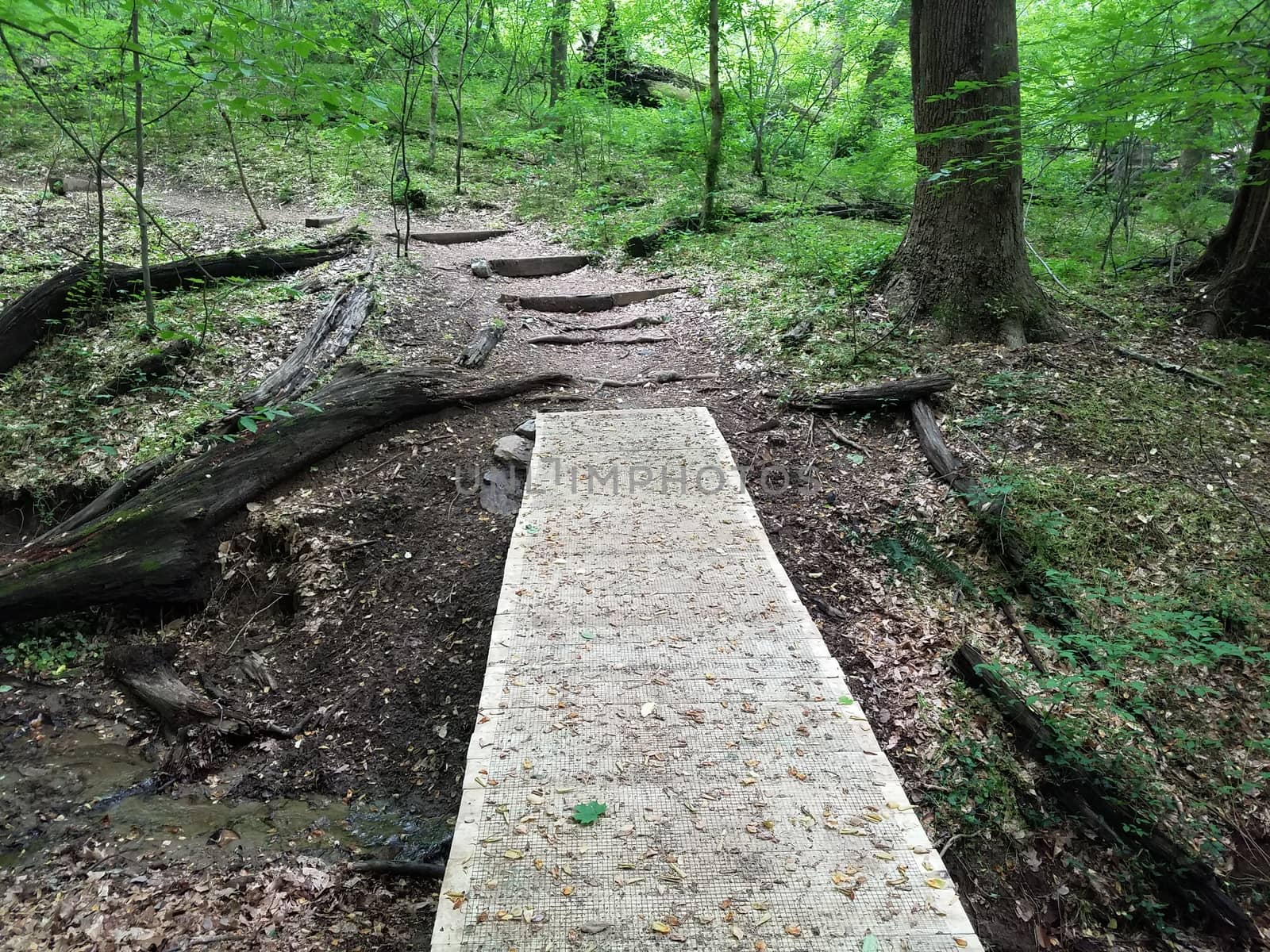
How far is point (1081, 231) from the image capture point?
9477 mm

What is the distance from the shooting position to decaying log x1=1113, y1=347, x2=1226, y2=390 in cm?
546

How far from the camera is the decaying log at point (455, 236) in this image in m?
10.6

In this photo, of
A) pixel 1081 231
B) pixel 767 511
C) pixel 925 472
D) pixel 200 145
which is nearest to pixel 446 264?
pixel 767 511

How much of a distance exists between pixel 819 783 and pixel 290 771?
260cm

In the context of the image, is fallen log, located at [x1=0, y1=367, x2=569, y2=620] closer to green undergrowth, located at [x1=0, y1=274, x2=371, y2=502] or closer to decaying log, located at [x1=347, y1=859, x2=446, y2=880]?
green undergrowth, located at [x1=0, y1=274, x2=371, y2=502]

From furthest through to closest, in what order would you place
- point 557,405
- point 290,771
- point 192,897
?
point 557,405
point 290,771
point 192,897

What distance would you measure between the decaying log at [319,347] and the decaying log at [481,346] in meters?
1.11

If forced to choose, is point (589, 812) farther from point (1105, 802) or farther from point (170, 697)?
point (170, 697)

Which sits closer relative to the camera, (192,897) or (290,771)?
(192,897)

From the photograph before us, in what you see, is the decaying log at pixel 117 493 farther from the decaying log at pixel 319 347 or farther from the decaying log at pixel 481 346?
the decaying log at pixel 481 346

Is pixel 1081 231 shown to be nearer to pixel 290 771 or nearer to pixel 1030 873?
pixel 1030 873

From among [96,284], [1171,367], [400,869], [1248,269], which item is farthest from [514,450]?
[1248,269]

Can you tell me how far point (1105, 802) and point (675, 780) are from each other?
83.4 inches

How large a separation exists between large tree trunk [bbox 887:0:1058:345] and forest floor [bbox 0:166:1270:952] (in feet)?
1.61
